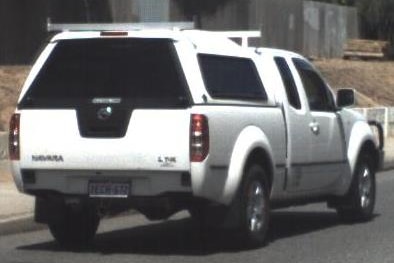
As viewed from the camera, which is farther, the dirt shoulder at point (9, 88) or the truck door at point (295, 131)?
the dirt shoulder at point (9, 88)

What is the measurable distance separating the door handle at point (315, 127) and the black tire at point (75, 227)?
2630 millimetres

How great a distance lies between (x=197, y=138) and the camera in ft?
38.9

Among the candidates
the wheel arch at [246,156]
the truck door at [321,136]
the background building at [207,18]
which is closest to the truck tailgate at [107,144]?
the wheel arch at [246,156]

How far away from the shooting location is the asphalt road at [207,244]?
12.3 meters

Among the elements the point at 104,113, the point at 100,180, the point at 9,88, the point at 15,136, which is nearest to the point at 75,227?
the point at 100,180

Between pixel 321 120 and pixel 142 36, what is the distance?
2.93 m

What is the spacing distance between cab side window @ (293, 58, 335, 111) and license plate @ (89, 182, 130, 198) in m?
3.15

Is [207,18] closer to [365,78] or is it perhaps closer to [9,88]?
[365,78]

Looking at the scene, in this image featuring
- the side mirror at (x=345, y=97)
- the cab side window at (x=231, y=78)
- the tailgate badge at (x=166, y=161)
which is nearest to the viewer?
the tailgate badge at (x=166, y=161)

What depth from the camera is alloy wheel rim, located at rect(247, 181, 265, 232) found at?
12727 millimetres

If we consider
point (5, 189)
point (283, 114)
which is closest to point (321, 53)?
point (5, 189)

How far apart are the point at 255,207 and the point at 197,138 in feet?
4.52

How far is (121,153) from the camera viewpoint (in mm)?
12008

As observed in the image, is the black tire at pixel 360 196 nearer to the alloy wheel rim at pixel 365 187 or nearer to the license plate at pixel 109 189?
the alloy wheel rim at pixel 365 187
